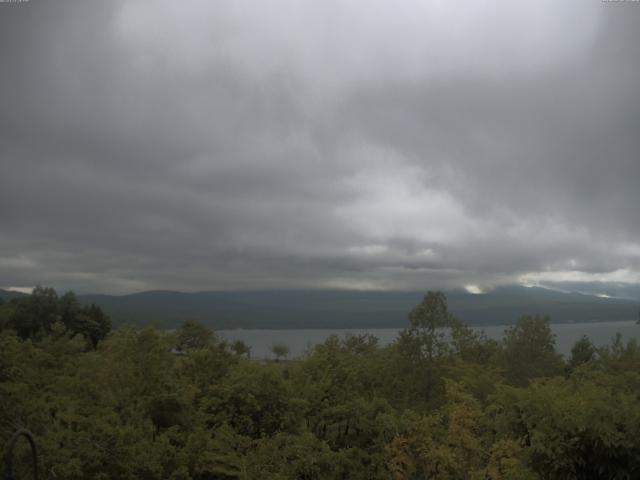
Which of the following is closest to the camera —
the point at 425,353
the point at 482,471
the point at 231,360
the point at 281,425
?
the point at 482,471

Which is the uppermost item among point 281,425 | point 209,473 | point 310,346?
point 310,346

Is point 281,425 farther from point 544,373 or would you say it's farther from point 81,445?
point 544,373

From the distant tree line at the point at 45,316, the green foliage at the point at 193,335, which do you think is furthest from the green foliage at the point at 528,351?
the distant tree line at the point at 45,316

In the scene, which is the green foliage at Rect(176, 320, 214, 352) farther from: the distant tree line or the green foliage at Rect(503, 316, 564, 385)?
the distant tree line

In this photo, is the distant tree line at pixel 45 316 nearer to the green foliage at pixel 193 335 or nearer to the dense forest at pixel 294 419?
the green foliage at pixel 193 335

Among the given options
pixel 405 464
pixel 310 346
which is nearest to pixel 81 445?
pixel 405 464

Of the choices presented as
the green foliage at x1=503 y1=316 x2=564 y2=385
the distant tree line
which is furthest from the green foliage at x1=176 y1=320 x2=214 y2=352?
the distant tree line

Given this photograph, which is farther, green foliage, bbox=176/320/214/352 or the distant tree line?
the distant tree line

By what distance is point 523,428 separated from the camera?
63.2 ft

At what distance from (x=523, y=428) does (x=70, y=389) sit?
57.3 ft

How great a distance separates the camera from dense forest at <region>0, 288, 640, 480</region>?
53.0 ft

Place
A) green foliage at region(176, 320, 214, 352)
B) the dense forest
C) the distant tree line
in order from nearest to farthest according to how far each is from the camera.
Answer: the dense forest, green foliage at region(176, 320, 214, 352), the distant tree line

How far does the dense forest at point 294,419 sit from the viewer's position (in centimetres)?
1614

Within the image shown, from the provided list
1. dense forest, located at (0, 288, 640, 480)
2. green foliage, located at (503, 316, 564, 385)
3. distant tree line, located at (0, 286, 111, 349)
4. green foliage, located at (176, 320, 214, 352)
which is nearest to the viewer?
dense forest, located at (0, 288, 640, 480)
